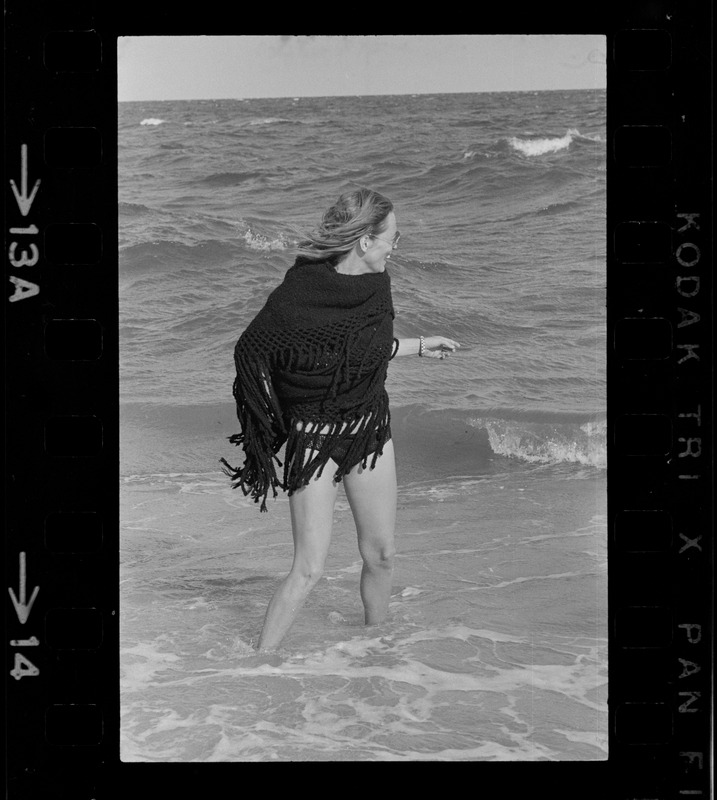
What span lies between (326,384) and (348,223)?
70cm

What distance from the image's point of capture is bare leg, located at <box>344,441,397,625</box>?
5.11 meters

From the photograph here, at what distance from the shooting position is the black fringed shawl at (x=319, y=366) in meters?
5.04

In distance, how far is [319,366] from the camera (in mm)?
5043

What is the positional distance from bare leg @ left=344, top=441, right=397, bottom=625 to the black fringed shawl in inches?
2.4
